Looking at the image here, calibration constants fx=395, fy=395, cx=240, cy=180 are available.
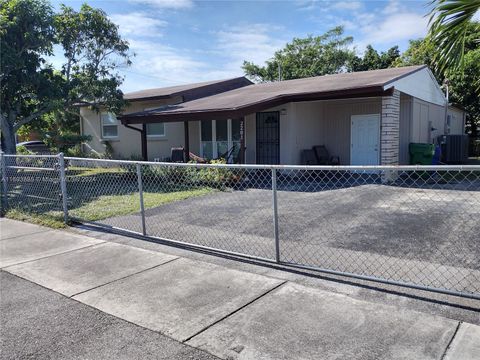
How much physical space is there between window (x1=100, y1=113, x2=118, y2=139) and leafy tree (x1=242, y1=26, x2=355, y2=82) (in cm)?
1907

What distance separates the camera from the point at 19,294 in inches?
165

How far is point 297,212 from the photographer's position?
308 inches

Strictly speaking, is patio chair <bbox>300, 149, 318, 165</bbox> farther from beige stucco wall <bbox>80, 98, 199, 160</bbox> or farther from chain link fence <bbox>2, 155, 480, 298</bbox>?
beige stucco wall <bbox>80, 98, 199, 160</bbox>

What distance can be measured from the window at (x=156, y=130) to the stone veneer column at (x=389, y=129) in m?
10.2

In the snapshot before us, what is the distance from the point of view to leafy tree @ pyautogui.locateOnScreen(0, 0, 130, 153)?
1237cm

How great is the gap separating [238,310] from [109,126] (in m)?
19.3

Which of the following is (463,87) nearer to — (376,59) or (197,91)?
(376,59)

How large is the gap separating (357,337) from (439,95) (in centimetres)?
1732

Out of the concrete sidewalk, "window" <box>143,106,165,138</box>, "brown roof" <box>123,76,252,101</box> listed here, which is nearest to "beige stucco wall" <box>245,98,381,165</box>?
"brown roof" <box>123,76,252,101</box>

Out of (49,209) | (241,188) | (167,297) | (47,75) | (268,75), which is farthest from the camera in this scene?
(268,75)

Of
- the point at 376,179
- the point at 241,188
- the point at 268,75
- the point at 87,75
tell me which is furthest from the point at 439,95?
the point at 268,75

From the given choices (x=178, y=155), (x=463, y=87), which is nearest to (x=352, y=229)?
(x=178, y=155)

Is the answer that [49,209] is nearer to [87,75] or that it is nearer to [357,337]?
[357,337]

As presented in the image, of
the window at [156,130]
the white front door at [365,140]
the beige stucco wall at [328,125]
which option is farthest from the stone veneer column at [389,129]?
the window at [156,130]
